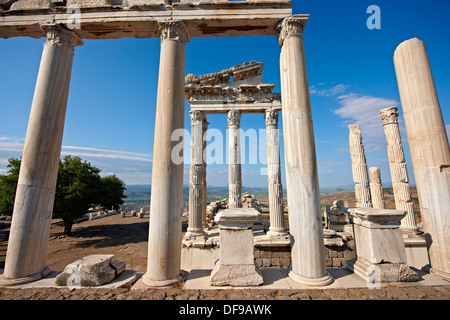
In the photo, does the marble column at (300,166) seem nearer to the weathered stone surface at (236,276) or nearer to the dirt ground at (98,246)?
the weathered stone surface at (236,276)

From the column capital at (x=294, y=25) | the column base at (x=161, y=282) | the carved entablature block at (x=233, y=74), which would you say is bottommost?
the column base at (x=161, y=282)

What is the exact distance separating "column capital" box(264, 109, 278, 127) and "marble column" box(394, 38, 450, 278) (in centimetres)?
829

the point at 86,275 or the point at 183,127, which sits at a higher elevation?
the point at 183,127

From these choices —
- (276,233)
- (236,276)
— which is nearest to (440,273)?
(236,276)

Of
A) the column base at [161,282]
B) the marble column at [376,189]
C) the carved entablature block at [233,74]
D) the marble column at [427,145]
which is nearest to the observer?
the column base at [161,282]

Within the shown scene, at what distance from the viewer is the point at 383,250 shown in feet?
15.8

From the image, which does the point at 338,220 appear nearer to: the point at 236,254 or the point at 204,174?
the point at 204,174

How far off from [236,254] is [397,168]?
43.2ft

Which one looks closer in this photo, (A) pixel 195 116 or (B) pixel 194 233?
(B) pixel 194 233

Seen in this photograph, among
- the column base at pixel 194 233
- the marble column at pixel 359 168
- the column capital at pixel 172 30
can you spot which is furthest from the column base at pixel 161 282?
the marble column at pixel 359 168

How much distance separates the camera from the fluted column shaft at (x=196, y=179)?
40.5ft

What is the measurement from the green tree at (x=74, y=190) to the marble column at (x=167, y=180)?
21.5 m
